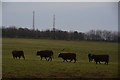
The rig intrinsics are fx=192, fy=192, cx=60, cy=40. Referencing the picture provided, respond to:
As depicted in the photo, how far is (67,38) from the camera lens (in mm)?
68750

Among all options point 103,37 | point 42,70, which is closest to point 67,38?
point 103,37

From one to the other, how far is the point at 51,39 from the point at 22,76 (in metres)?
50.5

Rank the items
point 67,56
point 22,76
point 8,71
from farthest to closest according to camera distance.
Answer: point 67,56 → point 8,71 → point 22,76

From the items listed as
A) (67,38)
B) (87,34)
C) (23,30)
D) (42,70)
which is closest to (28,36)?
(23,30)

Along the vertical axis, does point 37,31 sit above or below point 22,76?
above

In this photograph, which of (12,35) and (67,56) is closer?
(67,56)

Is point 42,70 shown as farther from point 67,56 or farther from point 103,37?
point 103,37

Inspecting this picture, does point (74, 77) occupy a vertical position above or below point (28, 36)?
below

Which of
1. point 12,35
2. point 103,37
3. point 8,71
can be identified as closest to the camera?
point 8,71

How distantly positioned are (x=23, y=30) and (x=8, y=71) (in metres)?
51.9

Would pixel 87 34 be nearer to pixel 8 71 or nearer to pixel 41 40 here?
pixel 41 40

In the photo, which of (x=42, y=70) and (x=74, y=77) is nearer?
(x=74, y=77)

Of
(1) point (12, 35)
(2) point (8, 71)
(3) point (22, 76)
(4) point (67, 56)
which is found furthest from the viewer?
(1) point (12, 35)

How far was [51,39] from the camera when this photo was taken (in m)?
63.9
